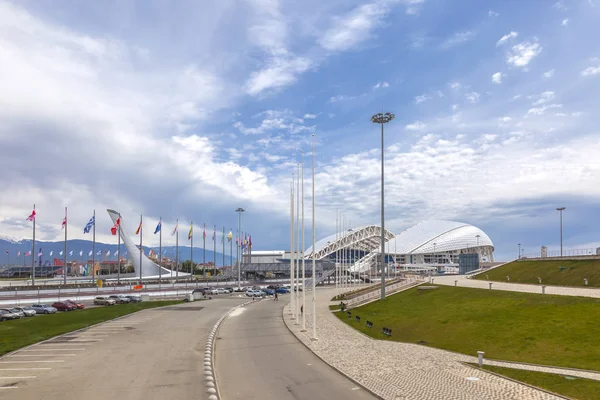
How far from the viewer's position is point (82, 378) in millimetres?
18969

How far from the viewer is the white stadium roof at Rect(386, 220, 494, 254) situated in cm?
16550

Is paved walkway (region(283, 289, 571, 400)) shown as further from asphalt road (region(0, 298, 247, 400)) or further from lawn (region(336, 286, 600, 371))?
asphalt road (region(0, 298, 247, 400))

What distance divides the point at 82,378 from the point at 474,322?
23.1 meters

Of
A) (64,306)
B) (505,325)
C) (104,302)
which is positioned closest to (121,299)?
(104,302)

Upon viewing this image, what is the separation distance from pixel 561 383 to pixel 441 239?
157 metres

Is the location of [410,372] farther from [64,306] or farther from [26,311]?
[64,306]

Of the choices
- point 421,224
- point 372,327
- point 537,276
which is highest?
point 421,224

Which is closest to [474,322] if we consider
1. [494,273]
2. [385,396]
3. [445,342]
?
[445,342]

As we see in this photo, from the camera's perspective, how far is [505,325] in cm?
2756

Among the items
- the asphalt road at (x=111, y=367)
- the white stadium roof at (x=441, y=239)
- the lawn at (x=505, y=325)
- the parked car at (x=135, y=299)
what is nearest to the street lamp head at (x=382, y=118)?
the lawn at (x=505, y=325)

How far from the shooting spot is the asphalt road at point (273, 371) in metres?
16.4

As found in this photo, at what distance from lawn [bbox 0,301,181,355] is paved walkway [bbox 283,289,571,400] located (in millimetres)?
16929

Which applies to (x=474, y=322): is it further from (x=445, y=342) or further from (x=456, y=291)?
(x=456, y=291)

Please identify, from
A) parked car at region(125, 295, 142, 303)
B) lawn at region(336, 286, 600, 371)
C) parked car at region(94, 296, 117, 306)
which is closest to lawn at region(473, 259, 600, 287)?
lawn at region(336, 286, 600, 371)
